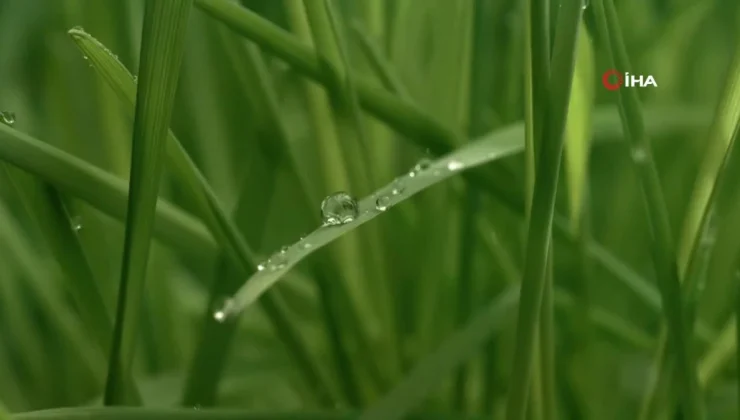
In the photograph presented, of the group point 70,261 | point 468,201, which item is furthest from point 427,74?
point 70,261

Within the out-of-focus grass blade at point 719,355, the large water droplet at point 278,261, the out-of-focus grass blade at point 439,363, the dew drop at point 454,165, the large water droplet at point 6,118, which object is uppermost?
the large water droplet at point 6,118

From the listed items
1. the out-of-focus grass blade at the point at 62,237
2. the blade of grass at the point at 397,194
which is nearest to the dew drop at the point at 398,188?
the blade of grass at the point at 397,194

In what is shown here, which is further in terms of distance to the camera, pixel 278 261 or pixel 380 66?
pixel 380 66

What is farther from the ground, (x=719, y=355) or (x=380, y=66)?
(x=380, y=66)

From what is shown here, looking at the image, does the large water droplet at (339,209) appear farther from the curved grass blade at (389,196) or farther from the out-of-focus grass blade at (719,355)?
the out-of-focus grass blade at (719,355)

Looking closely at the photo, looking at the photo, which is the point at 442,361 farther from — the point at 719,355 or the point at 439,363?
the point at 719,355

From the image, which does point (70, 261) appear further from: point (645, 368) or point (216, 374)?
point (645, 368)

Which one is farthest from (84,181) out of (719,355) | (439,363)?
(719,355)

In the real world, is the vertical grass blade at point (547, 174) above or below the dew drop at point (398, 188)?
below
